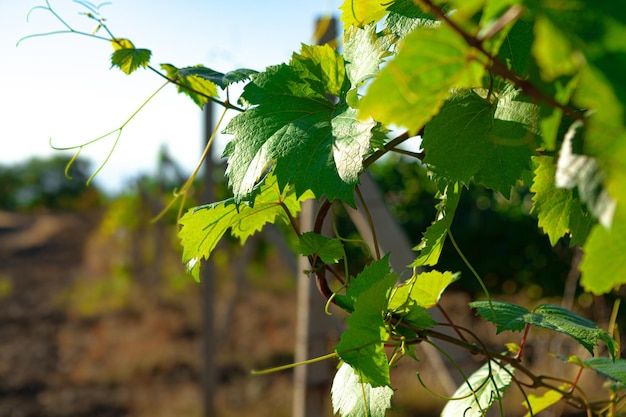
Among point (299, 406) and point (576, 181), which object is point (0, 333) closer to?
point (299, 406)

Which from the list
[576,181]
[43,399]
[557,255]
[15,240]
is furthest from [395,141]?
[15,240]

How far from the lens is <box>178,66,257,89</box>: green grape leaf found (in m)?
0.62

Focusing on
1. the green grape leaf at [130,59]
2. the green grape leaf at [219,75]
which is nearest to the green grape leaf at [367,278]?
the green grape leaf at [219,75]

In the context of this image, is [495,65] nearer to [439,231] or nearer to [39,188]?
[439,231]

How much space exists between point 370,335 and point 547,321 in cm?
22

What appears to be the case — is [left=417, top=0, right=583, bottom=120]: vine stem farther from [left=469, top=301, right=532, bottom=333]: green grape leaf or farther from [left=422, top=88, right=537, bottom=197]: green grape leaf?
[left=469, top=301, right=532, bottom=333]: green grape leaf

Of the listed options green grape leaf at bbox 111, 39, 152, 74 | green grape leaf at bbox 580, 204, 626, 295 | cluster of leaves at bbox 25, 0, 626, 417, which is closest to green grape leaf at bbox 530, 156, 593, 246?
cluster of leaves at bbox 25, 0, 626, 417

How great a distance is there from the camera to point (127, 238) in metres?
11.6

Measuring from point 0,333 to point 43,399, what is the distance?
8.66ft

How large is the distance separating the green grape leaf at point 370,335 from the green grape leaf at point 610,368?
0.27m

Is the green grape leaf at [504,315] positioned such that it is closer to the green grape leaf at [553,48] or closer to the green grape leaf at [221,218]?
the green grape leaf at [221,218]

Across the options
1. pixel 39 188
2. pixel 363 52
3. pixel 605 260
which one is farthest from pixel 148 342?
pixel 39 188

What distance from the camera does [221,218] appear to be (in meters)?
0.61

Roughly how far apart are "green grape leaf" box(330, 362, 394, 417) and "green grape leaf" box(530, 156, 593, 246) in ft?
0.66
